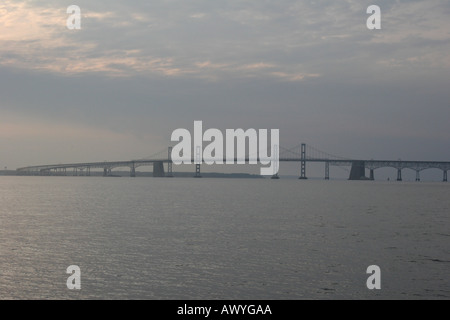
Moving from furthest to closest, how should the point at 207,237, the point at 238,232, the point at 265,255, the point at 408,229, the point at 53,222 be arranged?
the point at 53,222, the point at 408,229, the point at 238,232, the point at 207,237, the point at 265,255

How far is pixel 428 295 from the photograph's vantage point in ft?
48.8

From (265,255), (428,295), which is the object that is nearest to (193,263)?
(265,255)

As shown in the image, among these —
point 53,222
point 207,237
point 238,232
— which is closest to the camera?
point 207,237

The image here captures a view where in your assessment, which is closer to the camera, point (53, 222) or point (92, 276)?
point (92, 276)

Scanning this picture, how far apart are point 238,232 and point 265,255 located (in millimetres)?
7551
